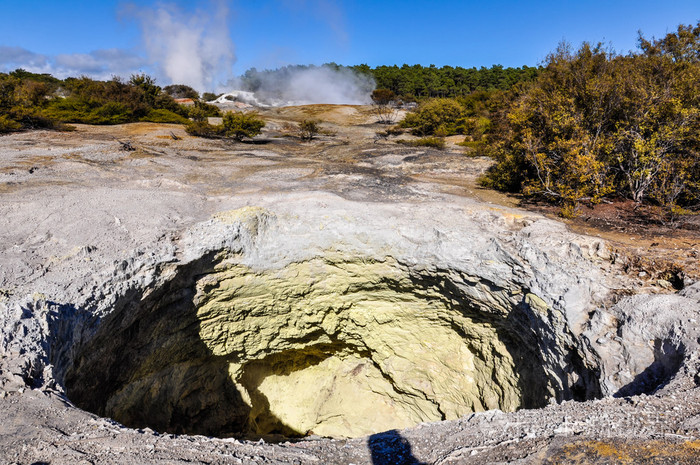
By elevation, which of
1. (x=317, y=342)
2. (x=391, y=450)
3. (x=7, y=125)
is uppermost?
(x=7, y=125)

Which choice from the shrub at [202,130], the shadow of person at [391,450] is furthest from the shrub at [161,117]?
the shadow of person at [391,450]

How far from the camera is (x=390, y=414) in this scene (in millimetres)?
10758

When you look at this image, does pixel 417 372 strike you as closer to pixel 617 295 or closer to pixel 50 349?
pixel 617 295

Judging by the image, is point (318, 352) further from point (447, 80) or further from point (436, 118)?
point (447, 80)

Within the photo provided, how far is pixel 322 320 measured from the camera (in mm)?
9469

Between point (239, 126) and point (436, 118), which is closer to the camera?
point (239, 126)

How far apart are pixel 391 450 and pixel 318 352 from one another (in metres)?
6.75

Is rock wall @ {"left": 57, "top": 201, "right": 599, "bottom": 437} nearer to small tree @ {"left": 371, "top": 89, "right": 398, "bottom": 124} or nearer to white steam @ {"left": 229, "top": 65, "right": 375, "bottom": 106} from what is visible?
small tree @ {"left": 371, "top": 89, "right": 398, "bottom": 124}

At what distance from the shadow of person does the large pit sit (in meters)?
3.46

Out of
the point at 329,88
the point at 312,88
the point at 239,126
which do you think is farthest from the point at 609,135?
the point at 312,88

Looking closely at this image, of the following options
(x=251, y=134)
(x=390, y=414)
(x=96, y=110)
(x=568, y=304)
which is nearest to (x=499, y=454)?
(x=568, y=304)

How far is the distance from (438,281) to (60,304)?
682 cm

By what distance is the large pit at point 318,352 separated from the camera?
6.64m

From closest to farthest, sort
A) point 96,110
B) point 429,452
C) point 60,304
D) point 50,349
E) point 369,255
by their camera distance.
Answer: point 429,452
point 50,349
point 60,304
point 369,255
point 96,110
